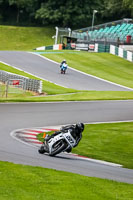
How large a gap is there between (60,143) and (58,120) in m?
8.69

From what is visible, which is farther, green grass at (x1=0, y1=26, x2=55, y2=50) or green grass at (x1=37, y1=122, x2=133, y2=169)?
green grass at (x1=0, y1=26, x2=55, y2=50)

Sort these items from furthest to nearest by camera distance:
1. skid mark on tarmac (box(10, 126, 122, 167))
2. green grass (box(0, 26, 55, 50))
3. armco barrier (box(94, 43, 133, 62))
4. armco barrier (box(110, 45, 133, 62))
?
green grass (box(0, 26, 55, 50)) → armco barrier (box(94, 43, 133, 62)) → armco barrier (box(110, 45, 133, 62)) → skid mark on tarmac (box(10, 126, 122, 167))

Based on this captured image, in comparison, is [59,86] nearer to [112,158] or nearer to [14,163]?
[112,158]

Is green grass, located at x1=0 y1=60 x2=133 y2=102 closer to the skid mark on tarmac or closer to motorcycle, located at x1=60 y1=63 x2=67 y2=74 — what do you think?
motorcycle, located at x1=60 y1=63 x2=67 y2=74

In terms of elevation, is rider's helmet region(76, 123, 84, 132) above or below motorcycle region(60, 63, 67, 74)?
above

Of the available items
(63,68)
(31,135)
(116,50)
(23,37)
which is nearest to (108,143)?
(31,135)

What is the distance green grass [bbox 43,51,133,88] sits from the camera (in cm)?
5284

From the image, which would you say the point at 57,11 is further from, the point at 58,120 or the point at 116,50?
the point at 58,120

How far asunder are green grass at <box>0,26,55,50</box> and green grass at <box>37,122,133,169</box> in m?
61.5

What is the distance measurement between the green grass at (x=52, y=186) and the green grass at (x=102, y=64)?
123 feet

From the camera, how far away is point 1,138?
18344 mm

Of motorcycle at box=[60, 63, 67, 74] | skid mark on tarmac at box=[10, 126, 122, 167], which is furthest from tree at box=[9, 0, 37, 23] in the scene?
skid mark on tarmac at box=[10, 126, 122, 167]

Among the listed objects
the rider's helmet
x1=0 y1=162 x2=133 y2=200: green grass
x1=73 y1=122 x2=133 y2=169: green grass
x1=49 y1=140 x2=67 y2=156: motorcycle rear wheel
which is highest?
the rider's helmet

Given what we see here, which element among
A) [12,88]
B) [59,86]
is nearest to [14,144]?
[12,88]
